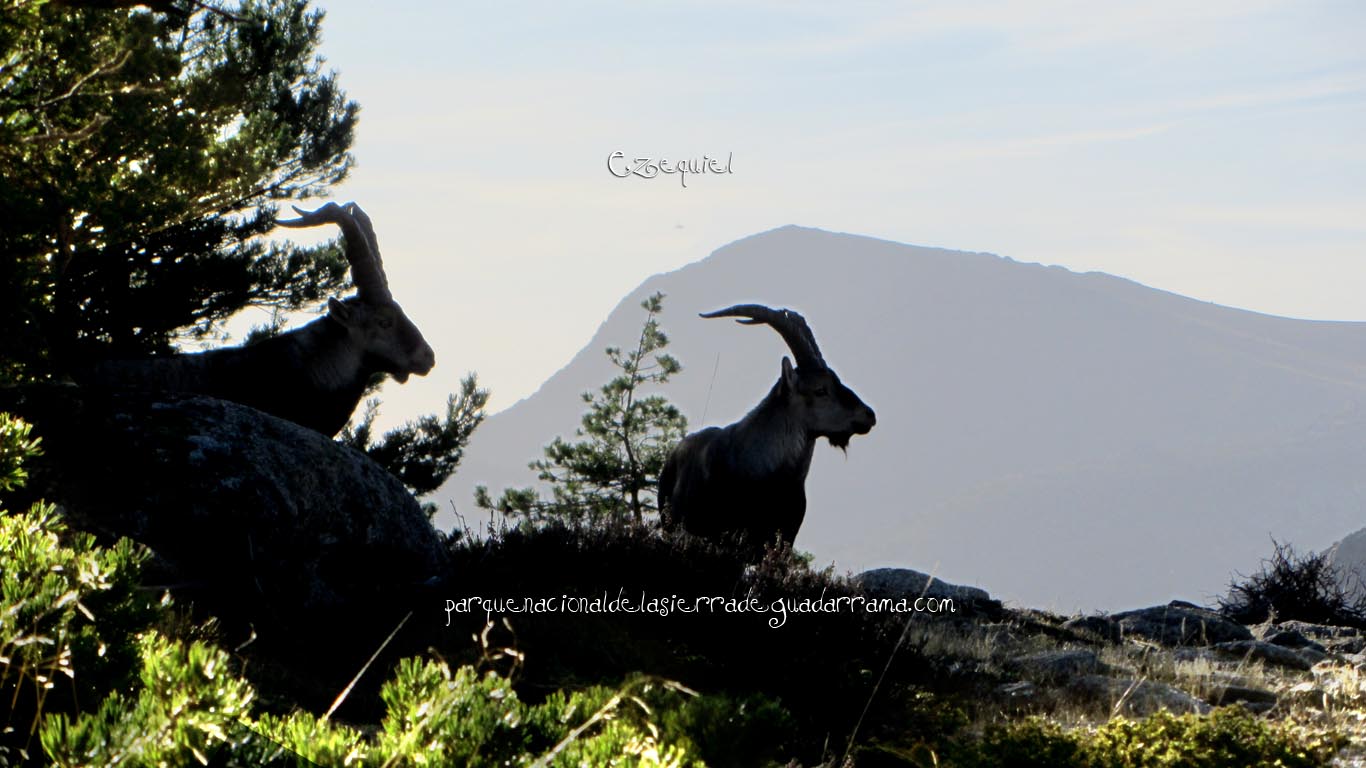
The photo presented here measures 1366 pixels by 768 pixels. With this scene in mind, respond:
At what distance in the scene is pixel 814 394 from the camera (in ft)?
41.3

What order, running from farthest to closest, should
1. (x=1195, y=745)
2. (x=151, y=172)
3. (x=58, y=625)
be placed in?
(x=151, y=172), (x=1195, y=745), (x=58, y=625)

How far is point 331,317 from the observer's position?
11938 mm

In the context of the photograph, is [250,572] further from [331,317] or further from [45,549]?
[331,317]

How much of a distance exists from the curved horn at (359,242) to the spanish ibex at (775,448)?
3.05 m

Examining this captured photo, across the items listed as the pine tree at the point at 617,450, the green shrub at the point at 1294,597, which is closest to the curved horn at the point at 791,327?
the green shrub at the point at 1294,597

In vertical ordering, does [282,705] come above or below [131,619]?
below

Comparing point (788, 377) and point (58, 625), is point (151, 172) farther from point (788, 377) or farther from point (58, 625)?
point (58, 625)

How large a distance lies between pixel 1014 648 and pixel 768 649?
2861 mm

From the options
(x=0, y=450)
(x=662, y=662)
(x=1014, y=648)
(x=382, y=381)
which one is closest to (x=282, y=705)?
(x=0, y=450)

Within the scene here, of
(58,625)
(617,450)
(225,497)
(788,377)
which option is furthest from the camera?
(617,450)

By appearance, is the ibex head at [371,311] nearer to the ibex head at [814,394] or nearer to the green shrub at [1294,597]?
the ibex head at [814,394]

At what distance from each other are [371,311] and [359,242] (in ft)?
1.94

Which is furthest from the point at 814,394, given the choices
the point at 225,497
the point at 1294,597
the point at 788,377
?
the point at 1294,597

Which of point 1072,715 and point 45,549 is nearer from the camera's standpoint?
point 45,549
